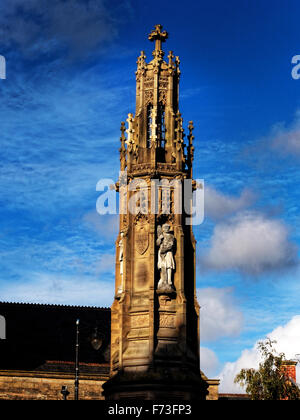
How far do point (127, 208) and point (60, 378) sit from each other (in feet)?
47.4

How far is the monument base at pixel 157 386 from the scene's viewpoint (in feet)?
106

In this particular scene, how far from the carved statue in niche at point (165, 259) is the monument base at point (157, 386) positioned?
359cm

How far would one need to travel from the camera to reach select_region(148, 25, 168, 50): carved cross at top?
1496 inches

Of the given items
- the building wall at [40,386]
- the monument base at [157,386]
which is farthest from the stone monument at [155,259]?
the building wall at [40,386]

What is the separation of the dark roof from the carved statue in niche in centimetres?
1412

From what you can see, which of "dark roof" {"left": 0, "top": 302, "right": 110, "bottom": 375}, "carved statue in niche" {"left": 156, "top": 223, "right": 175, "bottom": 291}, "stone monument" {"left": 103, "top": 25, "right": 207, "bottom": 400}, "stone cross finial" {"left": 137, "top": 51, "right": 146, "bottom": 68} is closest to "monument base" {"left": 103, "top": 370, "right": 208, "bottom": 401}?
"stone monument" {"left": 103, "top": 25, "right": 207, "bottom": 400}

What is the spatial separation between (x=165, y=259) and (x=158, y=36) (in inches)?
416

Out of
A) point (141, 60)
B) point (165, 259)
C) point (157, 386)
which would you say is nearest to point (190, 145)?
point (141, 60)

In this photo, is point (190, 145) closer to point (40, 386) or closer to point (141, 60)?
point (141, 60)

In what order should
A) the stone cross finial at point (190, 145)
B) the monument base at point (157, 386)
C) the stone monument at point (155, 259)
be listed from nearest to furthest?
the monument base at point (157, 386)
the stone monument at point (155, 259)
the stone cross finial at point (190, 145)

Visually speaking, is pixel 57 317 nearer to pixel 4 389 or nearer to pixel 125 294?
pixel 4 389

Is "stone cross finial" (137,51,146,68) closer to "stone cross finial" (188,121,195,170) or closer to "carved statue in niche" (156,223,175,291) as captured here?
"stone cross finial" (188,121,195,170)

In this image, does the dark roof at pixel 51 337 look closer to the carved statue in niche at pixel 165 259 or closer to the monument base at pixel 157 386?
the monument base at pixel 157 386
